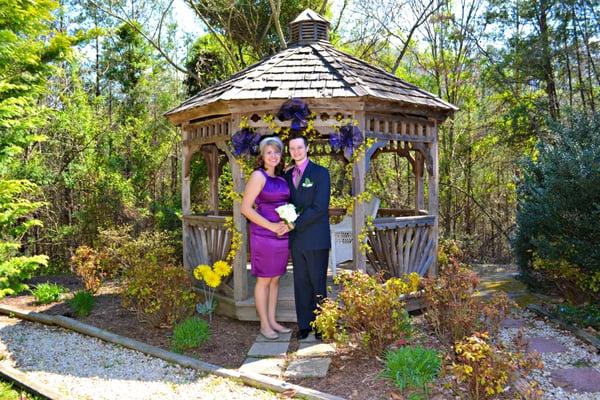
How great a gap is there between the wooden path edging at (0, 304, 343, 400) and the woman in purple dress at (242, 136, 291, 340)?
36.6 inches

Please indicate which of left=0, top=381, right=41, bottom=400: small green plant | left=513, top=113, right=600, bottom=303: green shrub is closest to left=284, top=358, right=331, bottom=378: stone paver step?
left=0, top=381, right=41, bottom=400: small green plant

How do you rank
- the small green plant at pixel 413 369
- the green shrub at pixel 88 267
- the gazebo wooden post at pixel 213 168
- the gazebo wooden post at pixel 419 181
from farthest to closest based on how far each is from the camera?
the gazebo wooden post at pixel 419 181, the gazebo wooden post at pixel 213 168, the green shrub at pixel 88 267, the small green plant at pixel 413 369

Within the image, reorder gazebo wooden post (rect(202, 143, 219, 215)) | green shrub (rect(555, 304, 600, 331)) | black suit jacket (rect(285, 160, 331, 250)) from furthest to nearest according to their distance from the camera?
gazebo wooden post (rect(202, 143, 219, 215)) < green shrub (rect(555, 304, 600, 331)) < black suit jacket (rect(285, 160, 331, 250))

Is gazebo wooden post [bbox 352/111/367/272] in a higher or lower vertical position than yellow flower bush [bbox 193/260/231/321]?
higher

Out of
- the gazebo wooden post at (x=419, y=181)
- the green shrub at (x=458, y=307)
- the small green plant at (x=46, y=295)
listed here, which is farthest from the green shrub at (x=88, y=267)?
the gazebo wooden post at (x=419, y=181)

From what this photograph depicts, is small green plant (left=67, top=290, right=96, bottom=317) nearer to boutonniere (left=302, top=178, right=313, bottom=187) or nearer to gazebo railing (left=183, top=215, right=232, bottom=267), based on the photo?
gazebo railing (left=183, top=215, right=232, bottom=267)

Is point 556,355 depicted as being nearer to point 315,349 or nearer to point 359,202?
point 315,349

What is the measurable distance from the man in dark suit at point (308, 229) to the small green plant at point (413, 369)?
133cm

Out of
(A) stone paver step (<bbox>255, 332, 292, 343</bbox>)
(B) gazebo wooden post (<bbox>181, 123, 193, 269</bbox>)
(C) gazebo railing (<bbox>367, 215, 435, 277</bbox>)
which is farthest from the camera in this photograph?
(B) gazebo wooden post (<bbox>181, 123, 193, 269</bbox>)

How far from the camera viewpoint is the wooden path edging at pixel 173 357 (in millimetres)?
3877

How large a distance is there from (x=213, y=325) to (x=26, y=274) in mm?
3487

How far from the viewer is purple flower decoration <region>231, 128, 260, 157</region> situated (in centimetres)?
582

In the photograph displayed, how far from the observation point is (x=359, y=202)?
19.0 feet

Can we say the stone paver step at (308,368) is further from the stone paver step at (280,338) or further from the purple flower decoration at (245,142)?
the purple flower decoration at (245,142)
